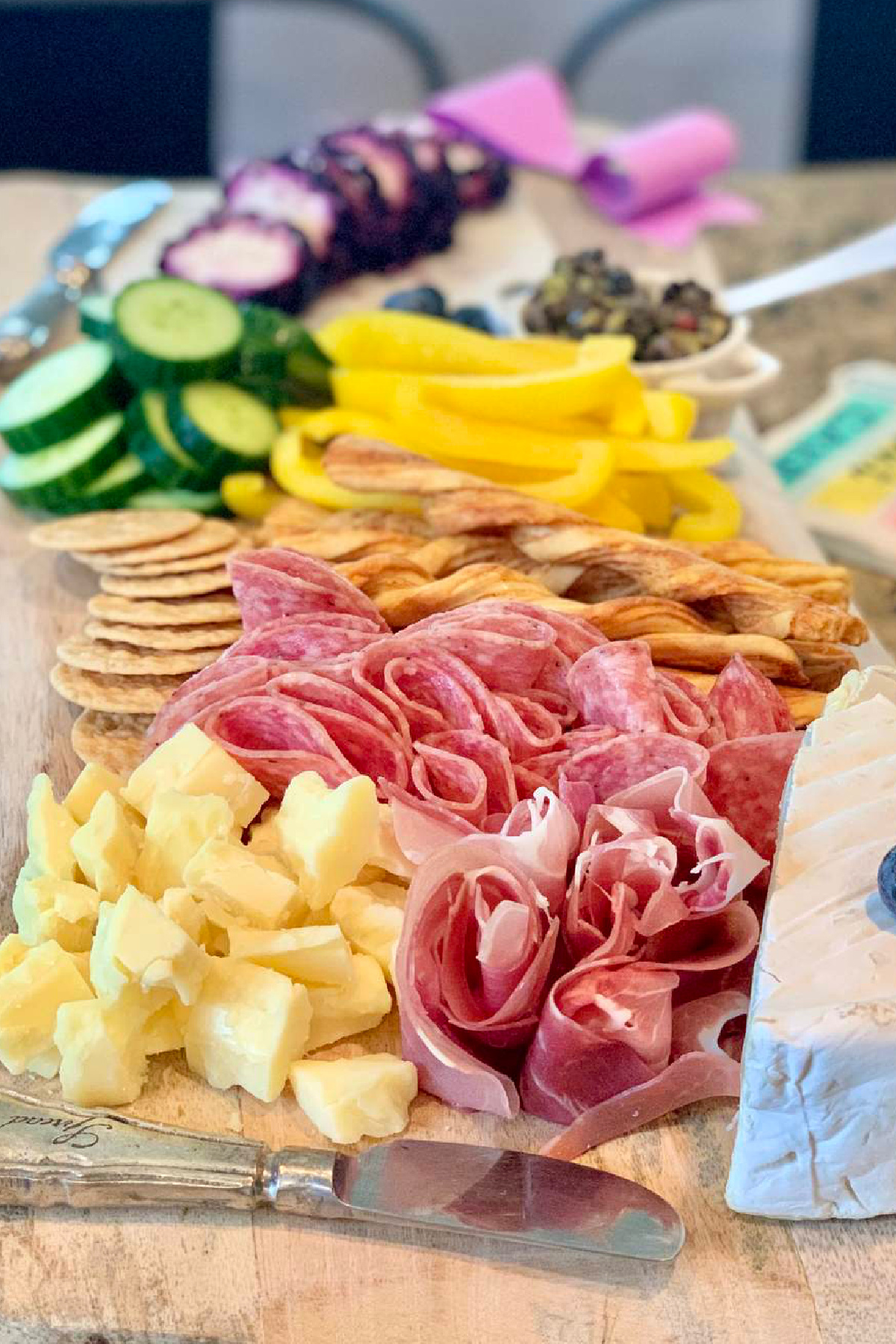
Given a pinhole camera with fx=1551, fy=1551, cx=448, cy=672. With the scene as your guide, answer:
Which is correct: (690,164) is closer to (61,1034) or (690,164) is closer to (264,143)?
(61,1034)

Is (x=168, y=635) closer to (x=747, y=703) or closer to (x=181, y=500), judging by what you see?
(x=181, y=500)

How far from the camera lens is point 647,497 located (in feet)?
7.86

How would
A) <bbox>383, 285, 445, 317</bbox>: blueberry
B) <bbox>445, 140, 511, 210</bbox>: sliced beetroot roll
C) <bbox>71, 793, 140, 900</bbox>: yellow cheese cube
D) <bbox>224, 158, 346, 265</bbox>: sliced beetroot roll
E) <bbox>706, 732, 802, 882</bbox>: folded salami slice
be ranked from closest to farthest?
<bbox>71, 793, 140, 900</bbox>: yellow cheese cube → <bbox>706, 732, 802, 882</bbox>: folded salami slice → <bbox>383, 285, 445, 317</bbox>: blueberry → <bbox>224, 158, 346, 265</bbox>: sliced beetroot roll → <bbox>445, 140, 511, 210</bbox>: sliced beetroot roll

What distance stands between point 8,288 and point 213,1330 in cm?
229

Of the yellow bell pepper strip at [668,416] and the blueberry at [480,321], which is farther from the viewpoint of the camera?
the blueberry at [480,321]

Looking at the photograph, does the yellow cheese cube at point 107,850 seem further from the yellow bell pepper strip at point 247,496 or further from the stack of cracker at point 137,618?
the yellow bell pepper strip at point 247,496

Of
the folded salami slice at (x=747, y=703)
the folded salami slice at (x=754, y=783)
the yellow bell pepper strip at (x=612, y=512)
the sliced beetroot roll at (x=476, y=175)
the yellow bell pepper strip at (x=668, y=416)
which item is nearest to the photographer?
the folded salami slice at (x=754, y=783)

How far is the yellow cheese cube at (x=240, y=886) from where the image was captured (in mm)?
1551

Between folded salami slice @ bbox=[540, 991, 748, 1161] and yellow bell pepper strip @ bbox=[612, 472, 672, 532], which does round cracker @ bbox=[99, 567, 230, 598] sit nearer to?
yellow bell pepper strip @ bbox=[612, 472, 672, 532]

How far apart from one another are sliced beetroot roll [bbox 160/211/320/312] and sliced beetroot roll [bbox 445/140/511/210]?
566mm

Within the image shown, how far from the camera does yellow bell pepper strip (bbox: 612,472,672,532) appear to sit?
2369 millimetres

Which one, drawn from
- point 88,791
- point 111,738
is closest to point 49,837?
point 88,791

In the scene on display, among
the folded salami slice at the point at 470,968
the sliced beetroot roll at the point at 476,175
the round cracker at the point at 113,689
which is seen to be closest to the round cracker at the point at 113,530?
the round cracker at the point at 113,689

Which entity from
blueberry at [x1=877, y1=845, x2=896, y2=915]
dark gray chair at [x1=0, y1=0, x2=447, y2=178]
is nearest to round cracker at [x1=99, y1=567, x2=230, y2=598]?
blueberry at [x1=877, y1=845, x2=896, y2=915]
